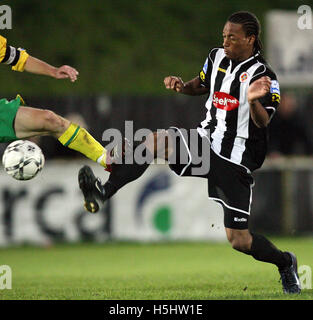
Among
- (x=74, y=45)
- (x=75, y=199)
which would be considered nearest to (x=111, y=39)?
(x=74, y=45)

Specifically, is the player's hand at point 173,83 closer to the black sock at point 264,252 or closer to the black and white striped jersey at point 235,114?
the black and white striped jersey at point 235,114

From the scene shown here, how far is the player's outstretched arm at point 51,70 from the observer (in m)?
6.82

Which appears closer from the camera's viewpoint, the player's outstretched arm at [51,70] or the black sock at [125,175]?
the black sock at [125,175]

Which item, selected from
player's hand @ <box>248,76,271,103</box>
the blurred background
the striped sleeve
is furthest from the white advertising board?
player's hand @ <box>248,76,271,103</box>

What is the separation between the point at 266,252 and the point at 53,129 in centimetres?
215

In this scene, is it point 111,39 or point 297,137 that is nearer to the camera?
point 297,137

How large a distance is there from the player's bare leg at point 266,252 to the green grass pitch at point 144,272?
13 centimetres

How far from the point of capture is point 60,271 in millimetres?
9406

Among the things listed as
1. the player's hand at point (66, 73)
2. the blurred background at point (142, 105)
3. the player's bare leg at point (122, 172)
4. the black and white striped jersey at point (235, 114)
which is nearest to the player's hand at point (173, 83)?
the black and white striped jersey at point (235, 114)

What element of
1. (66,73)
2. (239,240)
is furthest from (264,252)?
(66,73)

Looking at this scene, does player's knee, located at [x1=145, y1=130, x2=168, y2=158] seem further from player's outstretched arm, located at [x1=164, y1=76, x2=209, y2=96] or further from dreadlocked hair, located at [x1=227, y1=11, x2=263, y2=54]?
dreadlocked hair, located at [x1=227, y1=11, x2=263, y2=54]

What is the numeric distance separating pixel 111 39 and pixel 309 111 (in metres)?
6.95

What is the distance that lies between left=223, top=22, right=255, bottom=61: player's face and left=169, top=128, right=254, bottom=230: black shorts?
0.78m

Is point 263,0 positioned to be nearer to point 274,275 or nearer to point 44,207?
point 44,207
